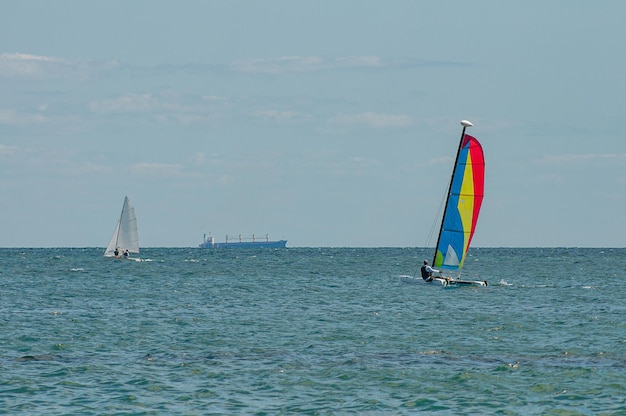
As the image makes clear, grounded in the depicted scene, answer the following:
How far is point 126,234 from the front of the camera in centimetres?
14588

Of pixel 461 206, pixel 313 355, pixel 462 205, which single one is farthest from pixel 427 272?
pixel 313 355

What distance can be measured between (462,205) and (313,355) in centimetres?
3552

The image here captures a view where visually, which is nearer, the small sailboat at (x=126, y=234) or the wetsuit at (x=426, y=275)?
the wetsuit at (x=426, y=275)

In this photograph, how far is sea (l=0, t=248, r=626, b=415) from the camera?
30.0m

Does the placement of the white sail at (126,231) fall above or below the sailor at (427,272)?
above

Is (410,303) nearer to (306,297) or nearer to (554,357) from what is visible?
(306,297)

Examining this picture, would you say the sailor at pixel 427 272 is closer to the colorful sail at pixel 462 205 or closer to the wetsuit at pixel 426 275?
the wetsuit at pixel 426 275

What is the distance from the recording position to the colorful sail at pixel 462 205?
71.2m

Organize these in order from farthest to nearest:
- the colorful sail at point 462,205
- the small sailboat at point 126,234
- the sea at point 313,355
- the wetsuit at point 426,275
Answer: the small sailboat at point 126,234 → the wetsuit at point 426,275 → the colorful sail at point 462,205 → the sea at point 313,355

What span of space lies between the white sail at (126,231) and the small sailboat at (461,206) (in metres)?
75.8

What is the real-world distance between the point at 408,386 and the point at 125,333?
18421 mm

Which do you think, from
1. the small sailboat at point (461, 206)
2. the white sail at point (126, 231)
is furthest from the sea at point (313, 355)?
the white sail at point (126, 231)

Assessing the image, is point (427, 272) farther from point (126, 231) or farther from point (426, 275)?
point (126, 231)

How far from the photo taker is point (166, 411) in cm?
2872
